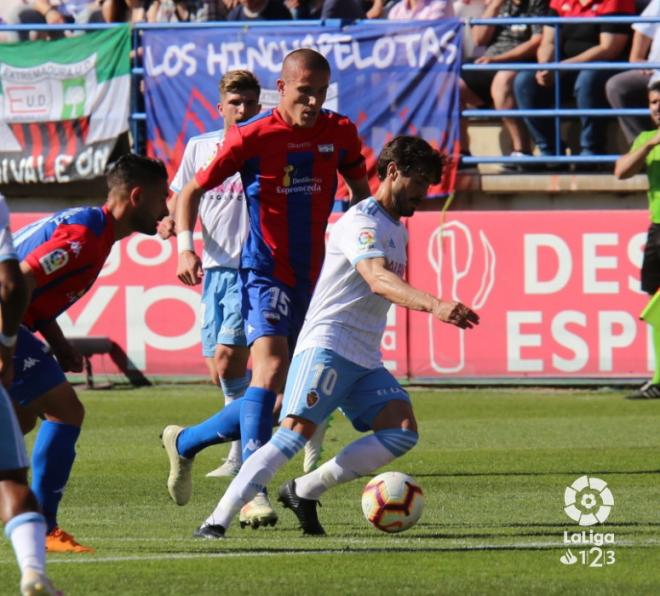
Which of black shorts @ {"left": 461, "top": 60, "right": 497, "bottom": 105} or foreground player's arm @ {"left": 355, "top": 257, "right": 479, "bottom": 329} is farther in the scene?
black shorts @ {"left": 461, "top": 60, "right": 497, "bottom": 105}

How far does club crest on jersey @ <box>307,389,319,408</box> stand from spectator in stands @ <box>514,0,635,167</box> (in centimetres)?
974

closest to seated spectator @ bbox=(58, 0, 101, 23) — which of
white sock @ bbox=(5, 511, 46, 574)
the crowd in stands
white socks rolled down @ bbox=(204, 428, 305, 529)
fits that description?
the crowd in stands

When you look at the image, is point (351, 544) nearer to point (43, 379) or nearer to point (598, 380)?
point (43, 379)

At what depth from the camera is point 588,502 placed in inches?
343

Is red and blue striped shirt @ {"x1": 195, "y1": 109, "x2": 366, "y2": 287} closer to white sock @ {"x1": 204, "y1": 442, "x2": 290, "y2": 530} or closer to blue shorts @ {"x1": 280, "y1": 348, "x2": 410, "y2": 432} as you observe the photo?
blue shorts @ {"x1": 280, "y1": 348, "x2": 410, "y2": 432}

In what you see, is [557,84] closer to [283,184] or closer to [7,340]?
[283,184]

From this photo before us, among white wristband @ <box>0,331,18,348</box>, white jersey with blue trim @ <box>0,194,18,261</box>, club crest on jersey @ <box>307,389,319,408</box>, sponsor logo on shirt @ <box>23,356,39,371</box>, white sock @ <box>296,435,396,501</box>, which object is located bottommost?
white sock @ <box>296,435,396,501</box>

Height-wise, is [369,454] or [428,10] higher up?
[428,10]

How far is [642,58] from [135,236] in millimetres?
5404

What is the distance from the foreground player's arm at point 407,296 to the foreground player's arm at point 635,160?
7548mm

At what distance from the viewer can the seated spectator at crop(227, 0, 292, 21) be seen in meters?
17.2

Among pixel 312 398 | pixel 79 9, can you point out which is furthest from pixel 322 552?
pixel 79 9

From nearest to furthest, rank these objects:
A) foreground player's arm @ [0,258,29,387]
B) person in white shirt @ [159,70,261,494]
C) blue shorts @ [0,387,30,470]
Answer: blue shorts @ [0,387,30,470]
foreground player's arm @ [0,258,29,387]
person in white shirt @ [159,70,261,494]

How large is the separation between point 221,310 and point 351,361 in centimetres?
301
